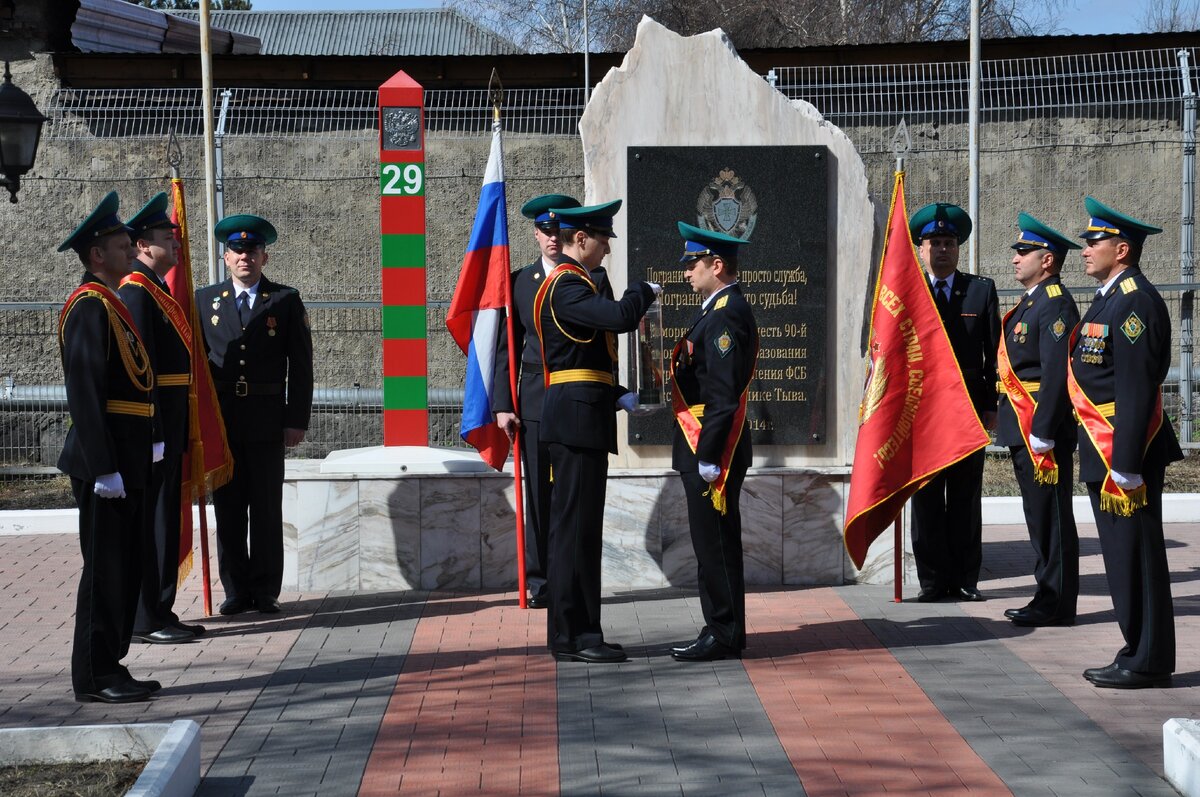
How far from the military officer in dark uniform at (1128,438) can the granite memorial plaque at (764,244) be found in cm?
235

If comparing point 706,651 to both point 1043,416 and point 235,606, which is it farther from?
point 235,606

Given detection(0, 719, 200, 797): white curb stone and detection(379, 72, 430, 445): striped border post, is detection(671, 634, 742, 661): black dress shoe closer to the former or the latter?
detection(0, 719, 200, 797): white curb stone

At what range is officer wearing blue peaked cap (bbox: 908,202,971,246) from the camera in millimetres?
7492

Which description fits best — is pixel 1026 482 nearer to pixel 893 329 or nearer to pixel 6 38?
pixel 893 329

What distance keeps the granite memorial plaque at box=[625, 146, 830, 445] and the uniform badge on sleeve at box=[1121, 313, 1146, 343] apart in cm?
264

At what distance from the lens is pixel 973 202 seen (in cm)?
1149

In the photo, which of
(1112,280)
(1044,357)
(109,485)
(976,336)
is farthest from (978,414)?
(109,485)

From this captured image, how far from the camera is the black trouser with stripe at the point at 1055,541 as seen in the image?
271 inches

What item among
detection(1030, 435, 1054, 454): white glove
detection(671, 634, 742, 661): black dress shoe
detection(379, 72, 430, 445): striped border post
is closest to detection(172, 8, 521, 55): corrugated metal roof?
detection(379, 72, 430, 445): striped border post

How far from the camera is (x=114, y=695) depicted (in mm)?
5543

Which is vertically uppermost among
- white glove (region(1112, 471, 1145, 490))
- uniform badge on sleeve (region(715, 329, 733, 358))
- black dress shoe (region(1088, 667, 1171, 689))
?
uniform badge on sleeve (region(715, 329, 733, 358))

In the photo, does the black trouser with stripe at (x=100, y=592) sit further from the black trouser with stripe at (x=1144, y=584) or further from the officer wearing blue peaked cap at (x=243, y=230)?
the black trouser with stripe at (x=1144, y=584)

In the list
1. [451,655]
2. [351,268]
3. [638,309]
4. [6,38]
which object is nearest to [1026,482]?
[638,309]

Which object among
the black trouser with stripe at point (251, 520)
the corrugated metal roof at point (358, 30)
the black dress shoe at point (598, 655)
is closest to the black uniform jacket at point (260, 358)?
the black trouser with stripe at point (251, 520)
